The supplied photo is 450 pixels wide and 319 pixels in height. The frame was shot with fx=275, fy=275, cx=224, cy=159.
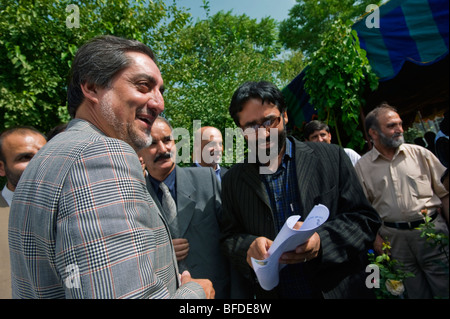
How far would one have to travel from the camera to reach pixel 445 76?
4.90m

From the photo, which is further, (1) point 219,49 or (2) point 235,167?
(1) point 219,49

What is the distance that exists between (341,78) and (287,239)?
3232 mm

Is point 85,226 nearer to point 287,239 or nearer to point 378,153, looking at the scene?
point 287,239

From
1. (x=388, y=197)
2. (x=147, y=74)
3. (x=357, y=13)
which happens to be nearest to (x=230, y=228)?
(x=147, y=74)

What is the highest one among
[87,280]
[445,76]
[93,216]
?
[445,76]

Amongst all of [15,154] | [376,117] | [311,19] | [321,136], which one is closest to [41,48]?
[15,154]

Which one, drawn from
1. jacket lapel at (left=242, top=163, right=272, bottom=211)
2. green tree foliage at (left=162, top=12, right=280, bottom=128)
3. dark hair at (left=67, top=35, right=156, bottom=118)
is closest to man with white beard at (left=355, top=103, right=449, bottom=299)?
jacket lapel at (left=242, top=163, right=272, bottom=211)

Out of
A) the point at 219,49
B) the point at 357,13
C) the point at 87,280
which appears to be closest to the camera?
the point at 87,280

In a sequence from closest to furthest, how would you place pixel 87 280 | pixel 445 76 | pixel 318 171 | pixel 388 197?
pixel 87 280 < pixel 318 171 < pixel 388 197 < pixel 445 76

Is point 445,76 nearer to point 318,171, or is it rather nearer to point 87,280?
point 318,171

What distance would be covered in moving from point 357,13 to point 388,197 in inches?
715

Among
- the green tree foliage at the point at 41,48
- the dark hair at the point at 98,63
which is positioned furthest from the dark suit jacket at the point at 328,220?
the green tree foliage at the point at 41,48

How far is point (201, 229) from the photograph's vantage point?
73.5 inches

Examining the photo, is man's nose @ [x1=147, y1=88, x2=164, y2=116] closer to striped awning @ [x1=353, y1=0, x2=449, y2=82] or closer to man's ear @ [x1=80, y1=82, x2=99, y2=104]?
man's ear @ [x1=80, y1=82, x2=99, y2=104]
